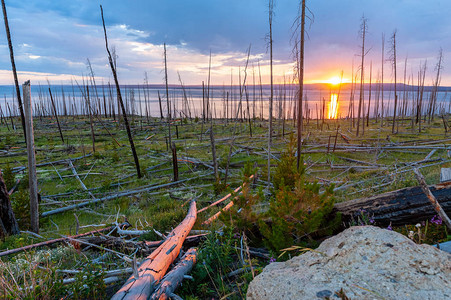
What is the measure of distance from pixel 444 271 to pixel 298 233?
204 cm

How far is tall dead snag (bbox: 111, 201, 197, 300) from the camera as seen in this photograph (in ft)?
8.84

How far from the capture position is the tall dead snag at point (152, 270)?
269cm

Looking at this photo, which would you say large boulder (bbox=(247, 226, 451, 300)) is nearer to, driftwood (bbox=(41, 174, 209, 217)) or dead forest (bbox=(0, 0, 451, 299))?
dead forest (bbox=(0, 0, 451, 299))

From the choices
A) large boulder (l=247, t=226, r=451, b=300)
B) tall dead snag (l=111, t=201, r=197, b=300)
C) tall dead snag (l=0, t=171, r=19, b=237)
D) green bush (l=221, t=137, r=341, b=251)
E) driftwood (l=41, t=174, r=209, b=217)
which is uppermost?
large boulder (l=247, t=226, r=451, b=300)

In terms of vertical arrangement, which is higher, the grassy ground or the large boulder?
the large boulder

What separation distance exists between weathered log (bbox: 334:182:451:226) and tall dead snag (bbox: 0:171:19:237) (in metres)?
7.73

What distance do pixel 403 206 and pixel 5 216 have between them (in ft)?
27.9

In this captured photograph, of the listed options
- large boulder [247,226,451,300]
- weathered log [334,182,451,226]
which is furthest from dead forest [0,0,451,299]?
large boulder [247,226,451,300]

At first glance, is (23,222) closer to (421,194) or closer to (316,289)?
(316,289)

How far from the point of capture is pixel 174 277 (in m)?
3.13

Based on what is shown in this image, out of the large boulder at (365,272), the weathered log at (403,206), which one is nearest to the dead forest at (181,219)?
→ the weathered log at (403,206)

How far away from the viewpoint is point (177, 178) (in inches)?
472

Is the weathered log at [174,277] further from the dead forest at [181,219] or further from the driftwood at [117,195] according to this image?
the driftwood at [117,195]

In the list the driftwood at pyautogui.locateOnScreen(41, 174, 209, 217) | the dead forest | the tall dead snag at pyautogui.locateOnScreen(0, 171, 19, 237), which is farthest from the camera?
the driftwood at pyautogui.locateOnScreen(41, 174, 209, 217)
